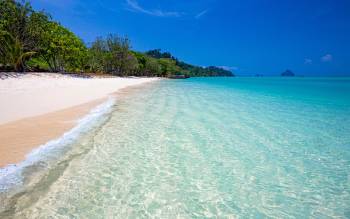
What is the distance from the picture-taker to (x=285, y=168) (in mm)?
6027

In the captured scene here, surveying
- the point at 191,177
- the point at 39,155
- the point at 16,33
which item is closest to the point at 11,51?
the point at 16,33

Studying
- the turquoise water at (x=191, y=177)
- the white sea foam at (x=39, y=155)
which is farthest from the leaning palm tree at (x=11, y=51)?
the turquoise water at (x=191, y=177)

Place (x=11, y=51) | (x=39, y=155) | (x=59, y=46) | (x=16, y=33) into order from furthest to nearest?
(x=59, y=46), (x=16, y=33), (x=11, y=51), (x=39, y=155)

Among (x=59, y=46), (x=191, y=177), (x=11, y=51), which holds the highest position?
(x=59, y=46)

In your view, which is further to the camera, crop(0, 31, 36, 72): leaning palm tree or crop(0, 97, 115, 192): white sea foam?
crop(0, 31, 36, 72): leaning palm tree

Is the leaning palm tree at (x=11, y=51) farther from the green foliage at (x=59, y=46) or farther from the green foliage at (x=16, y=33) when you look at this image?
the green foliage at (x=59, y=46)

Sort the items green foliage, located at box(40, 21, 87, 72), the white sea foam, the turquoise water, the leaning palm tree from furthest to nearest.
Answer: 1. green foliage, located at box(40, 21, 87, 72)
2. the leaning palm tree
3. the white sea foam
4. the turquoise water

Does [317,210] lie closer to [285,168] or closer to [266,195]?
[266,195]

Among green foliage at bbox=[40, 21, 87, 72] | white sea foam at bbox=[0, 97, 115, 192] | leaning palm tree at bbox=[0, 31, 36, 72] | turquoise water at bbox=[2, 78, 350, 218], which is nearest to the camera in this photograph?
turquoise water at bbox=[2, 78, 350, 218]

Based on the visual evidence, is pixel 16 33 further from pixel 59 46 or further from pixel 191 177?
pixel 191 177

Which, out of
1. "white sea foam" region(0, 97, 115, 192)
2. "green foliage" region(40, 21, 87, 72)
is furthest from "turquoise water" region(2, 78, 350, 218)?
"green foliage" region(40, 21, 87, 72)

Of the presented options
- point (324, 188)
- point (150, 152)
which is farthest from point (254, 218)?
point (150, 152)

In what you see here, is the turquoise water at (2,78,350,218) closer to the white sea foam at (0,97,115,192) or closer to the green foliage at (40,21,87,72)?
the white sea foam at (0,97,115,192)

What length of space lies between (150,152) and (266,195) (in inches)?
121
